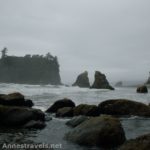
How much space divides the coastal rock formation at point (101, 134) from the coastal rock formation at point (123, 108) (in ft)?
37.0

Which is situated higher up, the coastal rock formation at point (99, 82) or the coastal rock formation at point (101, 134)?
the coastal rock formation at point (99, 82)

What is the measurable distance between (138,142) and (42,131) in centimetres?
831

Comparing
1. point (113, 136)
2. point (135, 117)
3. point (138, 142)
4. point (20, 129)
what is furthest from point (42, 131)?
point (135, 117)

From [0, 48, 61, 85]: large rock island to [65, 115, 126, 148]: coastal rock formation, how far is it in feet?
499

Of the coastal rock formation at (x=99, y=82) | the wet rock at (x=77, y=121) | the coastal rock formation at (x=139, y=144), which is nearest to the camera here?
the coastal rock formation at (x=139, y=144)

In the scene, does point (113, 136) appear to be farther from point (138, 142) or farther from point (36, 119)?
point (36, 119)

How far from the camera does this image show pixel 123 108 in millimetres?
28375

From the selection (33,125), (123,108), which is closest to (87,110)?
(123,108)

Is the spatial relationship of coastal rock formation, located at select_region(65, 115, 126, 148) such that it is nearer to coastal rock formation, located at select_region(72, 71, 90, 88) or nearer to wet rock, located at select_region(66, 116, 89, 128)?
wet rock, located at select_region(66, 116, 89, 128)

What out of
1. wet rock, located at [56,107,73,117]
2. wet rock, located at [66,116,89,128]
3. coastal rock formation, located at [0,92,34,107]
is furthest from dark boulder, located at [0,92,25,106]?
wet rock, located at [66,116,89,128]

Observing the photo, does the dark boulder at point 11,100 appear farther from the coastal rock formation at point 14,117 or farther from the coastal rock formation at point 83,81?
the coastal rock formation at point 83,81

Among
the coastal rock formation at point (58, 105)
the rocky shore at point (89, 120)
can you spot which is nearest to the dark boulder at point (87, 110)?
the rocky shore at point (89, 120)

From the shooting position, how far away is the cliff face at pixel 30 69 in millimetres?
166750

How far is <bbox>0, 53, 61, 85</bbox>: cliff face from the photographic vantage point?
16675 cm
